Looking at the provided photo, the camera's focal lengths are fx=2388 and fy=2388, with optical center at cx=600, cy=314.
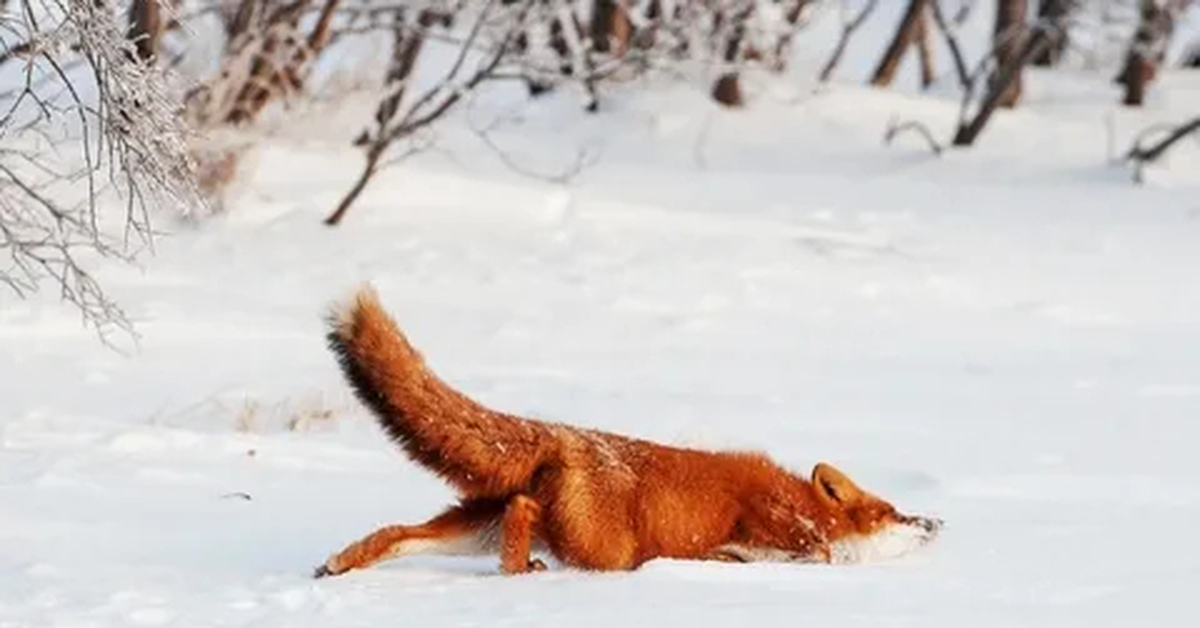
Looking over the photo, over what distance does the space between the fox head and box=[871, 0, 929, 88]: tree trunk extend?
491 inches

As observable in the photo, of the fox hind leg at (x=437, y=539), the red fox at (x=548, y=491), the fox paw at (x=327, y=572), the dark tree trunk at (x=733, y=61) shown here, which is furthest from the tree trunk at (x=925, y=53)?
the fox paw at (x=327, y=572)

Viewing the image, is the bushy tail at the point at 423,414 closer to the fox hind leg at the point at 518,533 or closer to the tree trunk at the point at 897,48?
the fox hind leg at the point at 518,533

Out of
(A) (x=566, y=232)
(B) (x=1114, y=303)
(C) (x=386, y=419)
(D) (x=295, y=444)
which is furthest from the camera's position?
(A) (x=566, y=232)

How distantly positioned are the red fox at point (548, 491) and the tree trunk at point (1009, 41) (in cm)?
1048

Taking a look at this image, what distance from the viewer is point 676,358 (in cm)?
1116

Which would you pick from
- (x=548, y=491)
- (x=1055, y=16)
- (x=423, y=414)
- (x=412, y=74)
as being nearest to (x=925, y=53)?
(x=1055, y=16)

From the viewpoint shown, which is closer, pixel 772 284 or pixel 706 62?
pixel 772 284

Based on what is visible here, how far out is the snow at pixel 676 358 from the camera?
6074 mm

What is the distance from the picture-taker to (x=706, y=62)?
15.3 meters

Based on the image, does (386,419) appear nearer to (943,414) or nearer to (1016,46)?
(943,414)

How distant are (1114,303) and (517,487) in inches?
285

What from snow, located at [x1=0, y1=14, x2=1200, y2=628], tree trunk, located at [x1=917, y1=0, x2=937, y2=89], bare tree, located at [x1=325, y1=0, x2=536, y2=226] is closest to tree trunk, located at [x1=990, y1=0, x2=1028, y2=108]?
snow, located at [x1=0, y1=14, x2=1200, y2=628]

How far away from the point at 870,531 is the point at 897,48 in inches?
514

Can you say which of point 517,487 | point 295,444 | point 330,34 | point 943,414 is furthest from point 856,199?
point 517,487
